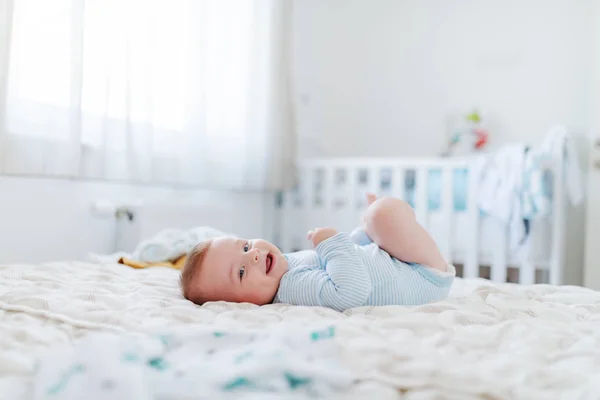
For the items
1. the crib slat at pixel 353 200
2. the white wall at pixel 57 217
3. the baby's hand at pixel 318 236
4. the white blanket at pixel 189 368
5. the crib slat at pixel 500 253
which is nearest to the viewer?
the white blanket at pixel 189 368

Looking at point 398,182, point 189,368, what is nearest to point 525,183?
point 398,182

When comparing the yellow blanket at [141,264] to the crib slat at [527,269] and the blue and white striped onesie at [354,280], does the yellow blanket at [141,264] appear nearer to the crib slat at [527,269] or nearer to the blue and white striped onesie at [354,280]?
the blue and white striped onesie at [354,280]

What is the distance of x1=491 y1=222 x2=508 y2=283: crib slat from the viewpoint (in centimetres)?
284

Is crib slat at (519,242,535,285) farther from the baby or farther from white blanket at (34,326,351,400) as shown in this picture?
white blanket at (34,326,351,400)

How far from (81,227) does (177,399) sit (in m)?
1.74

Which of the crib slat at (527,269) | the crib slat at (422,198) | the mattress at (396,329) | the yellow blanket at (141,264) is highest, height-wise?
the crib slat at (422,198)

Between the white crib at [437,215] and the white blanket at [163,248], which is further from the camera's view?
the white crib at [437,215]

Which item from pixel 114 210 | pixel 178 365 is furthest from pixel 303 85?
pixel 178 365

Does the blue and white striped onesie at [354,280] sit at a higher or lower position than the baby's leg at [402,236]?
lower

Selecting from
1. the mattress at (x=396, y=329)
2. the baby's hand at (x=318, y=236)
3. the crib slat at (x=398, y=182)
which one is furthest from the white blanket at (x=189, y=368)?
the crib slat at (x=398, y=182)

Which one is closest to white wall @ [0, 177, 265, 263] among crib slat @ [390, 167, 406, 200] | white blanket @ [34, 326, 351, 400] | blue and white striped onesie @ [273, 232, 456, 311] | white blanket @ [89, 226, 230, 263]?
white blanket @ [89, 226, 230, 263]

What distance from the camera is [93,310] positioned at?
3.45ft

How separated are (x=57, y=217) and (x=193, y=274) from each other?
108cm

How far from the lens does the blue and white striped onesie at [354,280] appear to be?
122cm
